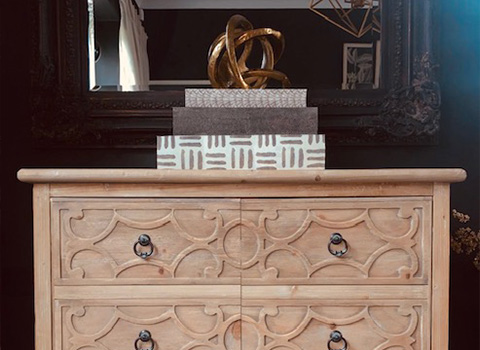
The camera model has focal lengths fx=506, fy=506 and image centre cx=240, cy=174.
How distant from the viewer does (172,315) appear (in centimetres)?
117

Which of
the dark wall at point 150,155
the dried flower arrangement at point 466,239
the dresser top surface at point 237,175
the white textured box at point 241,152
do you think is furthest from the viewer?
the dark wall at point 150,155

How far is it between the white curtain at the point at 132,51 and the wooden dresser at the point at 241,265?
62cm

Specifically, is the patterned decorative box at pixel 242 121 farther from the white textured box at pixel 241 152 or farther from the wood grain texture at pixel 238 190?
the wood grain texture at pixel 238 190

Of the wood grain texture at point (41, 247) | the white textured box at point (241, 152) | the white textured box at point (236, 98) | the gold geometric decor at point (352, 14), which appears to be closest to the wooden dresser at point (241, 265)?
the wood grain texture at point (41, 247)

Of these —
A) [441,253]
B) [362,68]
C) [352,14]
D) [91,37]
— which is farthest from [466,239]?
[91,37]

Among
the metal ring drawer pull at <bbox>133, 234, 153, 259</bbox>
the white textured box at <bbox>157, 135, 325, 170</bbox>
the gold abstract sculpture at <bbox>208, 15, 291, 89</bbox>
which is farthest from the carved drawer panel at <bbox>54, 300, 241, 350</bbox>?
the gold abstract sculpture at <bbox>208, 15, 291, 89</bbox>

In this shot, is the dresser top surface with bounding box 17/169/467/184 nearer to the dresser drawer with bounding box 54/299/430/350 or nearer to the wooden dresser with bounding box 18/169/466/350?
the wooden dresser with bounding box 18/169/466/350

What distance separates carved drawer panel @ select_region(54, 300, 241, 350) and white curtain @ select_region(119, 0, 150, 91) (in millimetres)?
790

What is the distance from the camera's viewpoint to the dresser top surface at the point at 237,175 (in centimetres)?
113

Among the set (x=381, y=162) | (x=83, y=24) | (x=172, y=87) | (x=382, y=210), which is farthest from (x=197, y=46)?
(x=382, y=210)

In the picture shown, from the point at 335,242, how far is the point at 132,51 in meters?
0.96

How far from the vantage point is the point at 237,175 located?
3.72 feet

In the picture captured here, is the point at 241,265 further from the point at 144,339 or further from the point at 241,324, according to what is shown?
the point at 144,339

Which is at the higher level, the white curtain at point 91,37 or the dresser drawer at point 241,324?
the white curtain at point 91,37
